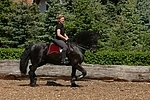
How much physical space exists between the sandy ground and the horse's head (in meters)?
1.42

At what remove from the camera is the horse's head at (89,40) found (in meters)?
14.6

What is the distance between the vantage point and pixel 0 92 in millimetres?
12977

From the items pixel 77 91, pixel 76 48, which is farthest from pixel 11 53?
pixel 77 91

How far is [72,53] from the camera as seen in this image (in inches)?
575

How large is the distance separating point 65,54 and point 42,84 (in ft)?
5.89

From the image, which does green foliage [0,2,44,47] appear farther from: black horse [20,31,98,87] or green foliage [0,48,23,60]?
black horse [20,31,98,87]

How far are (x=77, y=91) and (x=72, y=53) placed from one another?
1.62 meters

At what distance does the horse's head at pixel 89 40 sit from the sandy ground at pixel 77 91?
1420mm

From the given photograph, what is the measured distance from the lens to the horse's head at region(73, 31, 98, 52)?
14.6 meters

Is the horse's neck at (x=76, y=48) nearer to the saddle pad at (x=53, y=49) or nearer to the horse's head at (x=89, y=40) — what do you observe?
the horse's head at (x=89, y=40)

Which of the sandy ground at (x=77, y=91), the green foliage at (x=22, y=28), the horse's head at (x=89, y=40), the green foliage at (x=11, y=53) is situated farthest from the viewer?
the green foliage at (x=22, y=28)

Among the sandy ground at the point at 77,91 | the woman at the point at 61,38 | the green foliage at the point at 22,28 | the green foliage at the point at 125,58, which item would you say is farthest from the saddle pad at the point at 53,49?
the green foliage at the point at 22,28

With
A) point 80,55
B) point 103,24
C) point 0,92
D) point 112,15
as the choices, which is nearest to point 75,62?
point 80,55

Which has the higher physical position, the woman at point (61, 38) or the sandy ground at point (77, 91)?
the woman at point (61, 38)
